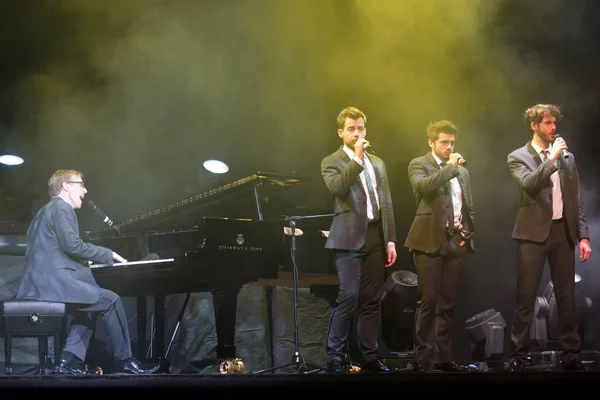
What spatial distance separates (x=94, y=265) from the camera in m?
5.27

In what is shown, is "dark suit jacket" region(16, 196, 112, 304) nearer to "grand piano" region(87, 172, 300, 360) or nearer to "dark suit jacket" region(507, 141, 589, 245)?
"grand piano" region(87, 172, 300, 360)

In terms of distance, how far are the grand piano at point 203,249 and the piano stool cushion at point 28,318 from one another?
63 centimetres

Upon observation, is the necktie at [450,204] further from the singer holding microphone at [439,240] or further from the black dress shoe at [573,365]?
the black dress shoe at [573,365]

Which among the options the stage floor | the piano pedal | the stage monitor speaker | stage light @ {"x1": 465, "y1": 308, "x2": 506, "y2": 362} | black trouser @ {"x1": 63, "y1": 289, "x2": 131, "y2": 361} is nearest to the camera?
the stage floor

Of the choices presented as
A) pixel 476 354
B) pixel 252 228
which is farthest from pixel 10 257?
pixel 476 354

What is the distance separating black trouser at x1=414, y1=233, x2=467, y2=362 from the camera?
436 centimetres

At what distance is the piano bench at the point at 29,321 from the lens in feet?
15.1

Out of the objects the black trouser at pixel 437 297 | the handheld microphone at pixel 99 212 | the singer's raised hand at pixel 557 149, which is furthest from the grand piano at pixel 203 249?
the singer's raised hand at pixel 557 149

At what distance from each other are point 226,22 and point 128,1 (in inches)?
31.9

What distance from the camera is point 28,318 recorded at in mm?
4613

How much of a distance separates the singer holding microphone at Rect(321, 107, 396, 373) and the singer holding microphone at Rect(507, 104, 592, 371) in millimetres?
763

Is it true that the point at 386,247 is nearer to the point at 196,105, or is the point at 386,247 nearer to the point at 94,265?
the point at 94,265

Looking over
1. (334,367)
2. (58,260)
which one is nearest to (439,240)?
(334,367)

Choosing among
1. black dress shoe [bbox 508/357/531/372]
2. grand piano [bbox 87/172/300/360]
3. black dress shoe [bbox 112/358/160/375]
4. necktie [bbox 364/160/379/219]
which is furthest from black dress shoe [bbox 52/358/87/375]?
black dress shoe [bbox 508/357/531/372]
